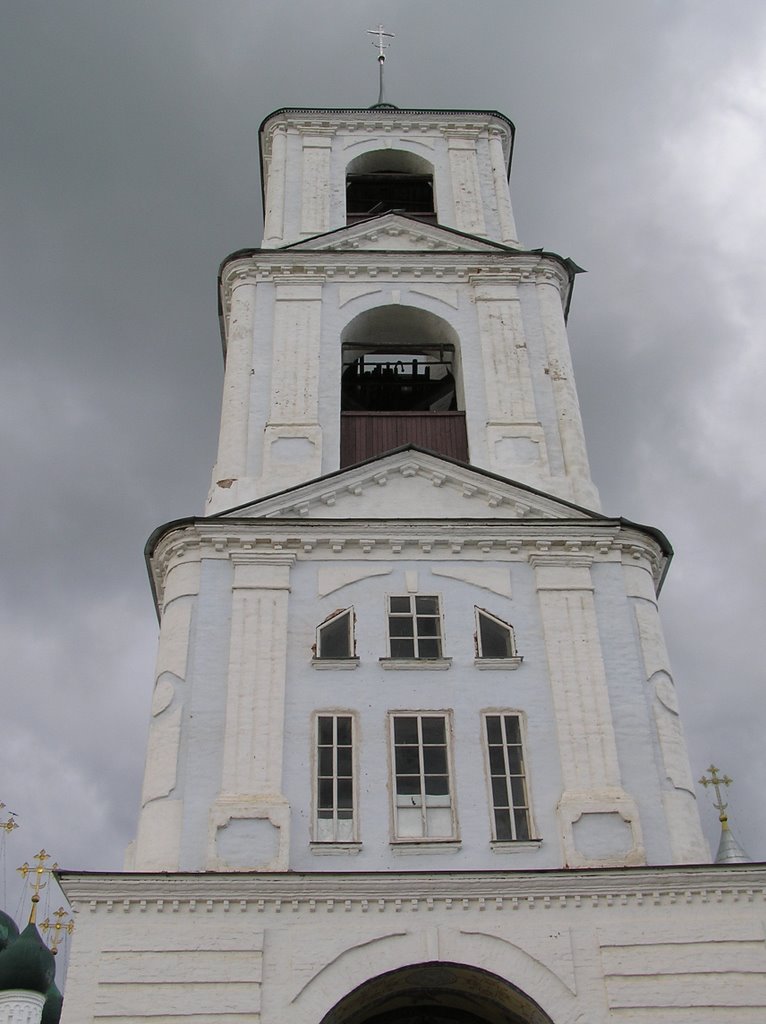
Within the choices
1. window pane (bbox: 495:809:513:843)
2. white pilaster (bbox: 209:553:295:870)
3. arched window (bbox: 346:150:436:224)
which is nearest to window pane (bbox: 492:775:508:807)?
window pane (bbox: 495:809:513:843)

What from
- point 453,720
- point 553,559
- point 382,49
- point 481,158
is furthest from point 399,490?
point 382,49

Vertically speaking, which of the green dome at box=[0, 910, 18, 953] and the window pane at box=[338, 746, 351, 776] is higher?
the green dome at box=[0, 910, 18, 953]

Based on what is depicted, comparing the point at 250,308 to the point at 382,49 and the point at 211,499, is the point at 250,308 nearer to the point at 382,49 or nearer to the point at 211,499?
the point at 211,499

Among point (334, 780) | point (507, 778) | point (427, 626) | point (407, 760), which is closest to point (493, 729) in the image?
point (507, 778)

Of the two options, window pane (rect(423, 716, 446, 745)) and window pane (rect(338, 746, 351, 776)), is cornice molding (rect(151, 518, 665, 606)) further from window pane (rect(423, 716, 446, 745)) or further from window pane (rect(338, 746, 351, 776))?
window pane (rect(338, 746, 351, 776))

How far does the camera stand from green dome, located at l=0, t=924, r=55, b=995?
2016cm

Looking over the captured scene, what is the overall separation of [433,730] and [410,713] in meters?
0.37

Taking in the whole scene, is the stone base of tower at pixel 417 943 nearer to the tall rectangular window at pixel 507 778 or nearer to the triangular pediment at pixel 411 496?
the tall rectangular window at pixel 507 778

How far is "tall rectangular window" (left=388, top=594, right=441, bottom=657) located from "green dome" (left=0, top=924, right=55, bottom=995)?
8.99 m

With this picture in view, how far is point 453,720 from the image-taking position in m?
15.9

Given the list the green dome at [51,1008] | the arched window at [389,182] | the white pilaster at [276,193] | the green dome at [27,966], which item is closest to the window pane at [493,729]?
the green dome at [27,966]

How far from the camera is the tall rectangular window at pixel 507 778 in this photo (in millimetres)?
15039

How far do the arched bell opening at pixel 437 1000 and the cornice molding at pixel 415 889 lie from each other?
79cm

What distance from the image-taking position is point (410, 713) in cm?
1593
